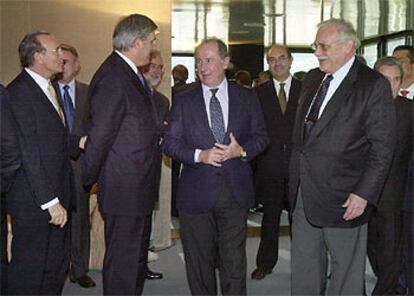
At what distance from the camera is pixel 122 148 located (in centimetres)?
287

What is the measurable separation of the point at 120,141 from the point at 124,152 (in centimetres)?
6

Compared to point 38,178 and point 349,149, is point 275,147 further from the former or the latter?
point 38,178

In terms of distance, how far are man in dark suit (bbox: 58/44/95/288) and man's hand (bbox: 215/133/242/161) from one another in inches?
51.4

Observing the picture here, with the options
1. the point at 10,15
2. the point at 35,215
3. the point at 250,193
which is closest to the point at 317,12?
the point at 10,15

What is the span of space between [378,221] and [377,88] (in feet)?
3.69

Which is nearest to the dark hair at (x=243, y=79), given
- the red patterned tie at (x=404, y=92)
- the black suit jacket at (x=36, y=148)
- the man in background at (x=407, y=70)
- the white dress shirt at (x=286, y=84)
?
the white dress shirt at (x=286, y=84)

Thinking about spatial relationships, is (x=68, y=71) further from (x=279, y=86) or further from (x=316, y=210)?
(x=316, y=210)

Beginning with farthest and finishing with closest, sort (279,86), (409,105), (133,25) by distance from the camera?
(279,86) < (409,105) < (133,25)

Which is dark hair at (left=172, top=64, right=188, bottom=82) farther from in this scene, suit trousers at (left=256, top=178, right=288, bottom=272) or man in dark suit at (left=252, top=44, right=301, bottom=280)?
suit trousers at (left=256, top=178, right=288, bottom=272)

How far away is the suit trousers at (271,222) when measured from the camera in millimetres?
4227

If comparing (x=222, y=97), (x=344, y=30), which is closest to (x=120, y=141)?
(x=222, y=97)

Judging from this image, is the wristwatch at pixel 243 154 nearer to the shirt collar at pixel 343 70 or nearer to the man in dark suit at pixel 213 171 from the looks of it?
the man in dark suit at pixel 213 171

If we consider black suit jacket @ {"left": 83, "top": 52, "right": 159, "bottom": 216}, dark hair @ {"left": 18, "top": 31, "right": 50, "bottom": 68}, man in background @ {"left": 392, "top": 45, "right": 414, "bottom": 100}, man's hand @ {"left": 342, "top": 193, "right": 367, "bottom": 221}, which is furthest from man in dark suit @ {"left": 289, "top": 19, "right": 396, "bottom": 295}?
dark hair @ {"left": 18, "top": 31, "right": 50, "bottom": 68}

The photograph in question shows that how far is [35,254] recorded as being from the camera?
2.86m
